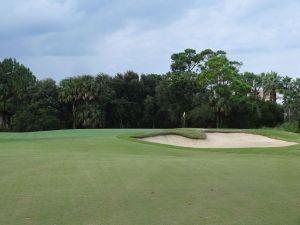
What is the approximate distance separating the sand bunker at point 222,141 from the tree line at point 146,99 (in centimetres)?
3400

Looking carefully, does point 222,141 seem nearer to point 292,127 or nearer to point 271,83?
point 292,127

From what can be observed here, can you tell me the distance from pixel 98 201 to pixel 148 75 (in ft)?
236

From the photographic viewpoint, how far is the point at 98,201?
8.02m

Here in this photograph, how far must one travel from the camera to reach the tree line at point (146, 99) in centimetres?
6800

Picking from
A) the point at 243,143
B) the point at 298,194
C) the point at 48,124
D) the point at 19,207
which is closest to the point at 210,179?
the point at 298,194

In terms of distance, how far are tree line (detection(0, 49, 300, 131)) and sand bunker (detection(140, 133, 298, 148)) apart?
33999mm

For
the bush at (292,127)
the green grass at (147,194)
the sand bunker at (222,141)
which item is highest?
the bush at (292,127)

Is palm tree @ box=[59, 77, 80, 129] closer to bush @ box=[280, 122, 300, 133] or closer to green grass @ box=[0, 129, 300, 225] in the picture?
bush @ box=[280, 122, 300, 133]

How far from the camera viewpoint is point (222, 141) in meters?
30.2

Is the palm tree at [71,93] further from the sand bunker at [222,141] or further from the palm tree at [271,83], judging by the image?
the sand bunker at [222,141]

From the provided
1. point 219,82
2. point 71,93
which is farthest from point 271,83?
point 71,93

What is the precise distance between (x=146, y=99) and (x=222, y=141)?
145ft

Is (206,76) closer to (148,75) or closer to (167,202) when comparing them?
(148,75)

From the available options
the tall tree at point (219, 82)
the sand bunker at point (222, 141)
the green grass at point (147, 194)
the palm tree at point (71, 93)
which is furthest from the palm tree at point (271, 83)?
the green grass at point (147, 194)
